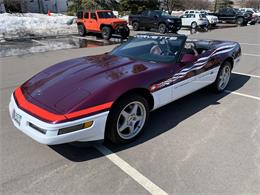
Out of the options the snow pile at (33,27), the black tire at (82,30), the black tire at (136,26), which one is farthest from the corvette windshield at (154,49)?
the black tire at (136,26)

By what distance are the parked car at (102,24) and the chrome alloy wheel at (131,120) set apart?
40.1 feet

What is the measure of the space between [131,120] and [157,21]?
17.0 meters

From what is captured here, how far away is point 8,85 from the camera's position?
5.71m

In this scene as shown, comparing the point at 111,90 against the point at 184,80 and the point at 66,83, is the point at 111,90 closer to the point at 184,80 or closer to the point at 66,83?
the point at 66,83

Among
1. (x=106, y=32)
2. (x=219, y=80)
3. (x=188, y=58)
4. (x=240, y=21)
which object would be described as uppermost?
(x=240, y=21)

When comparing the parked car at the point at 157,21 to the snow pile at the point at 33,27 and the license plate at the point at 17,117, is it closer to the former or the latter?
the snow pile at the point at 33,27

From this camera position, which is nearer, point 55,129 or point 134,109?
point 55,129

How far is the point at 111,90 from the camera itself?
2.93 m

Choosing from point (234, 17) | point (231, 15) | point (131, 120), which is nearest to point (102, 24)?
point (131, 120)

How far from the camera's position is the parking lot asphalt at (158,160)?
99.9 inches

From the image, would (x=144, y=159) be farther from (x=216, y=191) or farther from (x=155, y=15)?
(x=155, y=15)

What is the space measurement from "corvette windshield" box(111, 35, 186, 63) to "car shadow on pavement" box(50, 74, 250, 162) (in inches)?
37.7

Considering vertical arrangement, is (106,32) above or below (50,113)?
above

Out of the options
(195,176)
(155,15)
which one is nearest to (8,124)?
(195,176)
